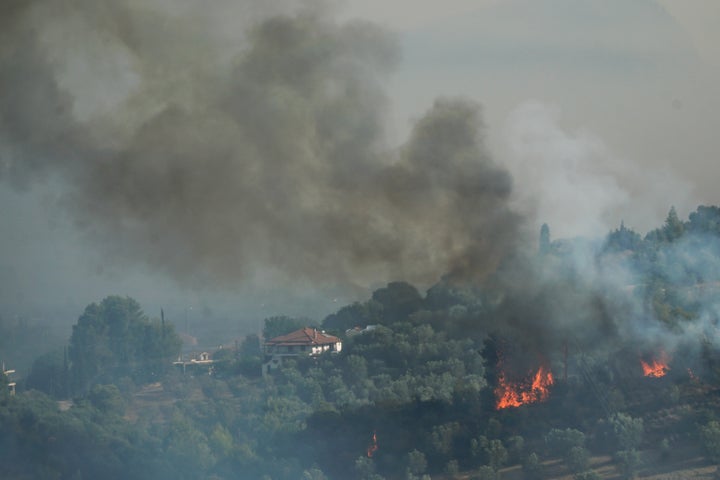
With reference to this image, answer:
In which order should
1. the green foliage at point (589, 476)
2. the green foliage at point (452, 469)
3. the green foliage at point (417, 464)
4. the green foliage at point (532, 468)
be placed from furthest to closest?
1. the green foliage at point (417, 464)
2. the green foliage at point (452, 469)
3. the green foliage at point (532, 468)
4. the green foliage at point (589, 476)

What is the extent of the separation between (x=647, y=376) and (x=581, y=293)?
843 centimetres

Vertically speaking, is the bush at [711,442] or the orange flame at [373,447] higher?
the orange flame at [373,447]

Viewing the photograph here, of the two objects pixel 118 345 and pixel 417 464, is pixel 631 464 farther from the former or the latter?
pixel 118 345

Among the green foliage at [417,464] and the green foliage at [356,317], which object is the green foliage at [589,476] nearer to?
the green foliage at [417,464]

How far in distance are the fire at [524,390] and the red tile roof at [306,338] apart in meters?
48.0

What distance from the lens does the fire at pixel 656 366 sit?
3305 inches

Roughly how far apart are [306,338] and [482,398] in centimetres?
4959

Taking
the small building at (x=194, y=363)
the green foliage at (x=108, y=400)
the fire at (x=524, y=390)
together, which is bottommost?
the fire at (x=524, y=390)

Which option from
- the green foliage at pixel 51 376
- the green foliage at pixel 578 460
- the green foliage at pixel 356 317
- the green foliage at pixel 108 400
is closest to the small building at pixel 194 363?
the green foliage at pixel 51 376

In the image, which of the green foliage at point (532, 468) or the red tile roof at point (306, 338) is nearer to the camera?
the green foliage at point (532, 468)

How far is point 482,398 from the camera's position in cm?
8894

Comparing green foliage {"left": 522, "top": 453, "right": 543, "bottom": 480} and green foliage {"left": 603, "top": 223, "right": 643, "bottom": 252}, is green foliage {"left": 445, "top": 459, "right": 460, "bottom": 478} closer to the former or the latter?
green foliage {"left": 522, "top": 453, "right": 543, "bottom": 480}

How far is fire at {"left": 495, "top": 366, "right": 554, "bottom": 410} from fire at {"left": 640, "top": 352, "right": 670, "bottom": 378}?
701cm

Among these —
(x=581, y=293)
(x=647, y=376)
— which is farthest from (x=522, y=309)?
(x=647, y=376)
